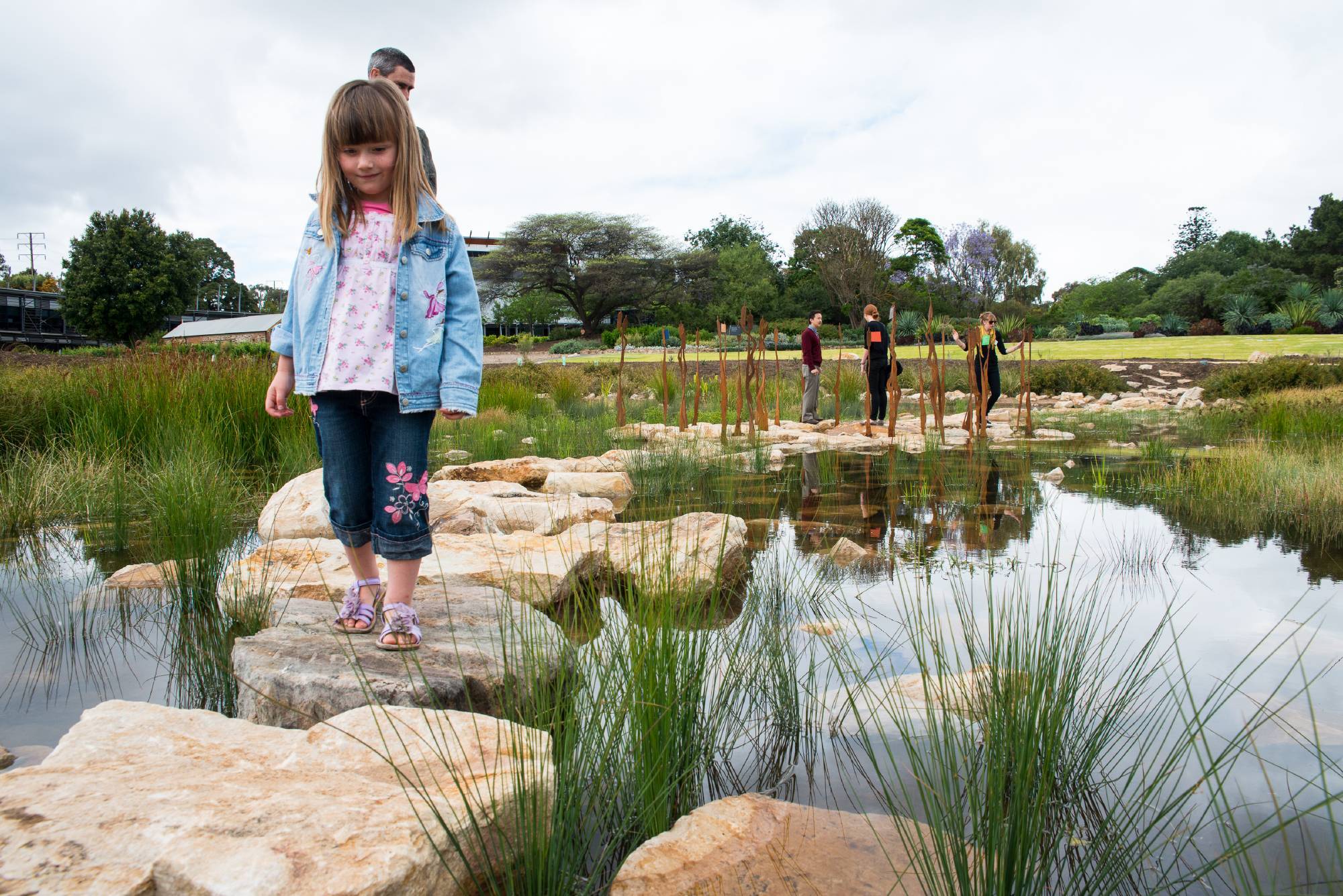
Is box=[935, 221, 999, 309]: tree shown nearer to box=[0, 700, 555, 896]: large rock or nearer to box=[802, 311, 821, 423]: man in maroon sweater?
box=[802, 311, 821, 423]: man in maroon sweater

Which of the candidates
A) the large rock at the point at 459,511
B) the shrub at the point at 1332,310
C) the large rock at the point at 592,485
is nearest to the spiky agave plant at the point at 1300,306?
the shrub at the point at 1332,310

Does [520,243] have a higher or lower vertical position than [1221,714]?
higher

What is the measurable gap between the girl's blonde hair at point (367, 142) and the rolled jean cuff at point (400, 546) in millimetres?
795

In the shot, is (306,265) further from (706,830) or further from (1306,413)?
(1306,413)

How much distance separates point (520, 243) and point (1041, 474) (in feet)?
139

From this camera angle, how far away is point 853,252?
47.0 m

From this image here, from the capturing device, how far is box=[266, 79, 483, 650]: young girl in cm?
224

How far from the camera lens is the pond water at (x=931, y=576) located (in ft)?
7.55

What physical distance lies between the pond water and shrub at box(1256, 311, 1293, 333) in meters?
27.5

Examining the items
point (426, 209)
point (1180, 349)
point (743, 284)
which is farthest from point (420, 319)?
point (743, 284)

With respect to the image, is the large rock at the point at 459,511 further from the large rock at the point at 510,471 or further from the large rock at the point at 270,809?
the large rock at the point at 270,809

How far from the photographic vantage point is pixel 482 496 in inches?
180

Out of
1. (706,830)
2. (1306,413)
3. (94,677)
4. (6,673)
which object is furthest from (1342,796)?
(1306,413)

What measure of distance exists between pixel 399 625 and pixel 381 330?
0.79m
